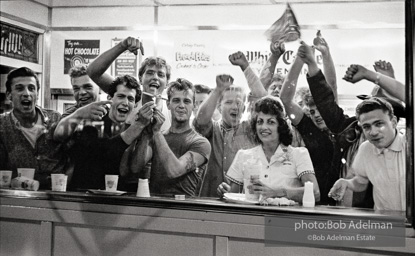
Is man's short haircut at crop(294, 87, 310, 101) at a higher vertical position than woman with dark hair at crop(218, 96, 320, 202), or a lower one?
higher

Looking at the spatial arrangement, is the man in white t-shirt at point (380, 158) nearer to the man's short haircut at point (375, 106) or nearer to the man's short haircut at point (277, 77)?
the man's short haircut at point (375, 106)

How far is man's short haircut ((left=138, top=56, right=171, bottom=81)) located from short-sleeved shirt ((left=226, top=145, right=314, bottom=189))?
0.85 metres

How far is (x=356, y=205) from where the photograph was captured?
3518 mm

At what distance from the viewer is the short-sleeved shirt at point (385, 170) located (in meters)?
3.44

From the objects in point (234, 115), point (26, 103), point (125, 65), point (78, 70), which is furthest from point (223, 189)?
point (26, 103)

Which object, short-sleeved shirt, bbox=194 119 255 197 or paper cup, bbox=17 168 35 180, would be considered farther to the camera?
paper cup, bbox=17 168 35 180

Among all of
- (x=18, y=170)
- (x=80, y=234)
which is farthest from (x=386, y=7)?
(x=18, y=170)

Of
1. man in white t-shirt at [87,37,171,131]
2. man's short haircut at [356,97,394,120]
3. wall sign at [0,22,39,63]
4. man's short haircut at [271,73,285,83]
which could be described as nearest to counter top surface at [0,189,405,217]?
man in white t-shirt at [87,37,171,131]

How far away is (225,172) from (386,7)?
166cm

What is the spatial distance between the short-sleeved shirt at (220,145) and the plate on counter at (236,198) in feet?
0.33

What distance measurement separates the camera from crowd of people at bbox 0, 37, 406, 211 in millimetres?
3504

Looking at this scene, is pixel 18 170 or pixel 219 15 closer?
pixel 219 15

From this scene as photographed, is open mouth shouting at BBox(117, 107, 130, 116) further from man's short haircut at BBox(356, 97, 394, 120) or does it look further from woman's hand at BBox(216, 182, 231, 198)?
man's short haircut at BBox(356, 97, 394, 120)

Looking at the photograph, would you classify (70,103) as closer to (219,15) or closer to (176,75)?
(176,75)
